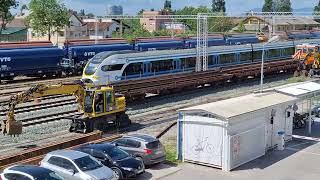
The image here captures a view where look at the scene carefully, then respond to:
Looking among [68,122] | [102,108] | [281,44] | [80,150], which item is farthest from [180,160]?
[281,44]

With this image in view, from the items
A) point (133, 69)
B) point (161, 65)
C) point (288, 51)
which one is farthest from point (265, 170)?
point (288, 51)

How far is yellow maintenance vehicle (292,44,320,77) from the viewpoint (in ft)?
170

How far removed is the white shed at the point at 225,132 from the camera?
19.9 m

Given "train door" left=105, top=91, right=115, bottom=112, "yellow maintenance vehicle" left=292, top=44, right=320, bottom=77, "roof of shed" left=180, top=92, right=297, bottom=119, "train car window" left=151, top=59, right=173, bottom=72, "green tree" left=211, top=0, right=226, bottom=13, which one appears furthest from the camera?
"green tree" left=211, top=0, right=226, bottom=13

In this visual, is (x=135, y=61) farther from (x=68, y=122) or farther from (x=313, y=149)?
(x=313, y=149)

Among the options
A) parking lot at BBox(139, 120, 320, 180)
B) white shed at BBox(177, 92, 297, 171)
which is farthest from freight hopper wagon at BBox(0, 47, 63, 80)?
parking lot at BBox(139, 120, 320, 180)

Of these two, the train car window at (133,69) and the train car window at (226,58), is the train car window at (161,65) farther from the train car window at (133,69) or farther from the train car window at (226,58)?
the train car window at (226,58)

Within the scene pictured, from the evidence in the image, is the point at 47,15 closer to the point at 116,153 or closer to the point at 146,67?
the point at 146,67

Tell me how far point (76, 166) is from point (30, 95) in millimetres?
6696

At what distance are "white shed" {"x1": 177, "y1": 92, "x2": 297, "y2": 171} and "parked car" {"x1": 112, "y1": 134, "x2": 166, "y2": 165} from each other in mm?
1399

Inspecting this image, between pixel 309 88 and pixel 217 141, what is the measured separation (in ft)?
31.6

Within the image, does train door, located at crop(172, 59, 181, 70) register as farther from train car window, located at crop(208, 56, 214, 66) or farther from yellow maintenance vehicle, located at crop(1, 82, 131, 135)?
yellow maintenance vehicle, located at crop(1, 82, 131, 135)

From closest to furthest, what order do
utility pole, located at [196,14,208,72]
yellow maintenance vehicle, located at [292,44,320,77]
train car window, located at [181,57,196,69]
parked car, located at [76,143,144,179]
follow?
parked car, located at [76,143,144,179]
train car window, located at [181,57,196,69]
utility pole, located at [196,14,208,72]
yellow maintenance vehicle, located at [292,44,320,77]

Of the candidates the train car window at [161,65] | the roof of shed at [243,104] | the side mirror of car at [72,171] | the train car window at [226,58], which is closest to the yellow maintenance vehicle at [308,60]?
the train car window at [226,58]
